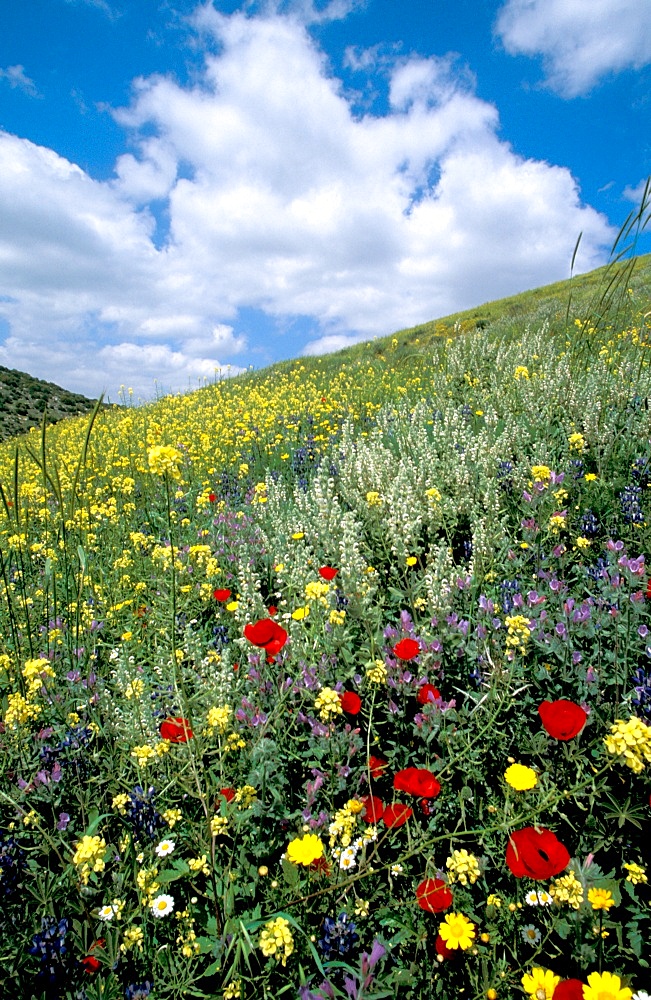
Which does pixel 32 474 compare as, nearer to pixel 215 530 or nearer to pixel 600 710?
pixel 215 530

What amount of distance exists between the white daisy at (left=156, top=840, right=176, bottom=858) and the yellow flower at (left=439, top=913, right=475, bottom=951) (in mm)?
869

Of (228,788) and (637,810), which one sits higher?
(637,810)

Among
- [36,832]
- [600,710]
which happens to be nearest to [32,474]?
[36,832]

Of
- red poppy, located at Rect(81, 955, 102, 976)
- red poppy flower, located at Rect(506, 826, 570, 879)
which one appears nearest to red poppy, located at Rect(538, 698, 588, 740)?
red poppy flower, located at Rect(506, 826, 570, 879)

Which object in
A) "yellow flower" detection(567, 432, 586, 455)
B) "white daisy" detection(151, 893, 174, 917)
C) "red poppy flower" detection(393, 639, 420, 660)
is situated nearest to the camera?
"white daisy" detection(151, 893, 174, 917)

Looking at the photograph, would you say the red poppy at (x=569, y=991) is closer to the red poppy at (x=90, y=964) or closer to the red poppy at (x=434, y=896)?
the red poppy at (x=434, y=896)

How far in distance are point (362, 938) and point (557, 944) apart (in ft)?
1.90

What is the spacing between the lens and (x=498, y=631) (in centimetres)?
207

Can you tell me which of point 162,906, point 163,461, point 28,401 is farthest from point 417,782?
point 28,401

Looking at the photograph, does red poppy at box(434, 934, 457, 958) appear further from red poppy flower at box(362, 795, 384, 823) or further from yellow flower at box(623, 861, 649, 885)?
yellow flower at box(623, 861, 649, 885)

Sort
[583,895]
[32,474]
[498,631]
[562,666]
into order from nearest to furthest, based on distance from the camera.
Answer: [583,895]
[562,666]
[498,631]
[32,474]

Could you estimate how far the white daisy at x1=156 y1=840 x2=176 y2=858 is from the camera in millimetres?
1542

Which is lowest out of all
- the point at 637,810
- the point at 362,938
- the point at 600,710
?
the point at 362,938

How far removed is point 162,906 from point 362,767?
29.3 inches
